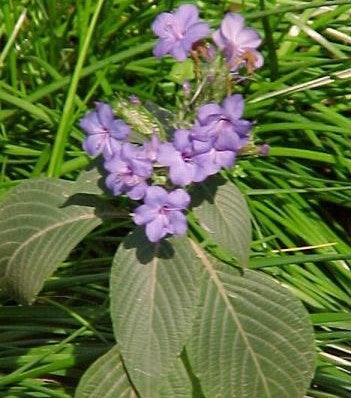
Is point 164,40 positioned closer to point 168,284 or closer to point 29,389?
point 168,284

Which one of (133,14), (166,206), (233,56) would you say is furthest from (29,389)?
(133,14)

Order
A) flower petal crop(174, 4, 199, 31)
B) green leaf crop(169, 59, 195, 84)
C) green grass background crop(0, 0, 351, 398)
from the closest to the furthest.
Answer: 1. flower petal crop(174, 4, 199, 31)
2. green grass background crop(0, 0, 351, 398)
3. green leaf crop(169, 59, 195, 84)

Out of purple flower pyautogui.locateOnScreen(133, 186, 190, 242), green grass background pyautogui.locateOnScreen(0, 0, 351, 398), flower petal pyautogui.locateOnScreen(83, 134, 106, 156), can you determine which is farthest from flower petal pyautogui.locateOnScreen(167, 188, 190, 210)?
green grass background pyautogui.locateOnScreen(0, 0, 351, 398)

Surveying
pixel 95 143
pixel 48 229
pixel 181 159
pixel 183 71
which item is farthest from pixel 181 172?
pixel 183 71

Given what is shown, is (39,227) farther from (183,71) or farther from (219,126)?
(183,71)

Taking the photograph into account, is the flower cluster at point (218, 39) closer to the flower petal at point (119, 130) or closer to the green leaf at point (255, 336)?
the flower petal at point (119, 130)

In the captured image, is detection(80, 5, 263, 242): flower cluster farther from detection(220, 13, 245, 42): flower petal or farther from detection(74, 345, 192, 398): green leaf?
detection(74, 345, 192, 398): green leaf
